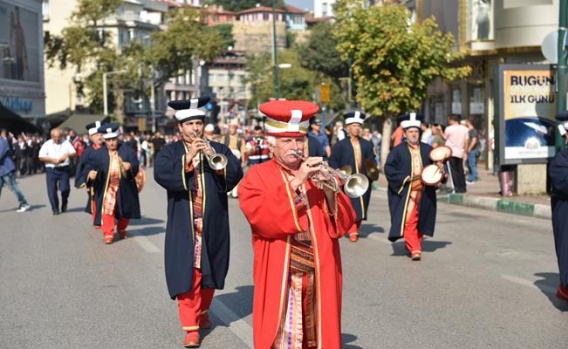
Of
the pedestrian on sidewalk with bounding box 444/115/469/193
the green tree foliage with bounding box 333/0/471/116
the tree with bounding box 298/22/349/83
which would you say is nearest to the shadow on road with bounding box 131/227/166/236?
the pedestrian on sidewalk with bounding box 444/115/469/193

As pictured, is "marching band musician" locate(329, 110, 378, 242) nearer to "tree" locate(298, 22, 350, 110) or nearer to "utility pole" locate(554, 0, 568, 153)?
"utility pole" locate(554, 0, 568, 153)

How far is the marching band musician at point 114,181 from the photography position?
14883 millimetres

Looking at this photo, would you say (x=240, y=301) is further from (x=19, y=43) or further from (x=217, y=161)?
(x=19, y=43)

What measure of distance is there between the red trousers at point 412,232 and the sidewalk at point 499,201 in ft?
19.9

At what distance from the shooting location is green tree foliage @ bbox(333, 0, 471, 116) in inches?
1257

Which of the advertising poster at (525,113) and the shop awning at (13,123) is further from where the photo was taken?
the shop awning at (13,123)

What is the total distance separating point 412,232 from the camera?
12367 mm

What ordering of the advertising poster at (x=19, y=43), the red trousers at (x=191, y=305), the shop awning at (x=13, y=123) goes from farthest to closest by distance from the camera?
the advertising poster at (x=19, y=43) < the shop awning at (x=13, y=123) < the red trousers at (x=191, y=305)

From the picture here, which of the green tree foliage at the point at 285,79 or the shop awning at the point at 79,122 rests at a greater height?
the green tree foliage at the point at 285,79

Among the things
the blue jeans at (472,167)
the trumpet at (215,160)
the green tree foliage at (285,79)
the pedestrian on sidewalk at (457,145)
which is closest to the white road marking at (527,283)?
the trumpet at (215,160)

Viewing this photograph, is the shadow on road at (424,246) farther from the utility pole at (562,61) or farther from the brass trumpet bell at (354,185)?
the brass trumpet bell at (354,185)

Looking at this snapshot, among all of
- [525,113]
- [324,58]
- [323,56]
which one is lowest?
[525,113]

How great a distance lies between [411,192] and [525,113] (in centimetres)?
927

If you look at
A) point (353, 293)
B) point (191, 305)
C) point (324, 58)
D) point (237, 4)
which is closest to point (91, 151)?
point (353, 293)
